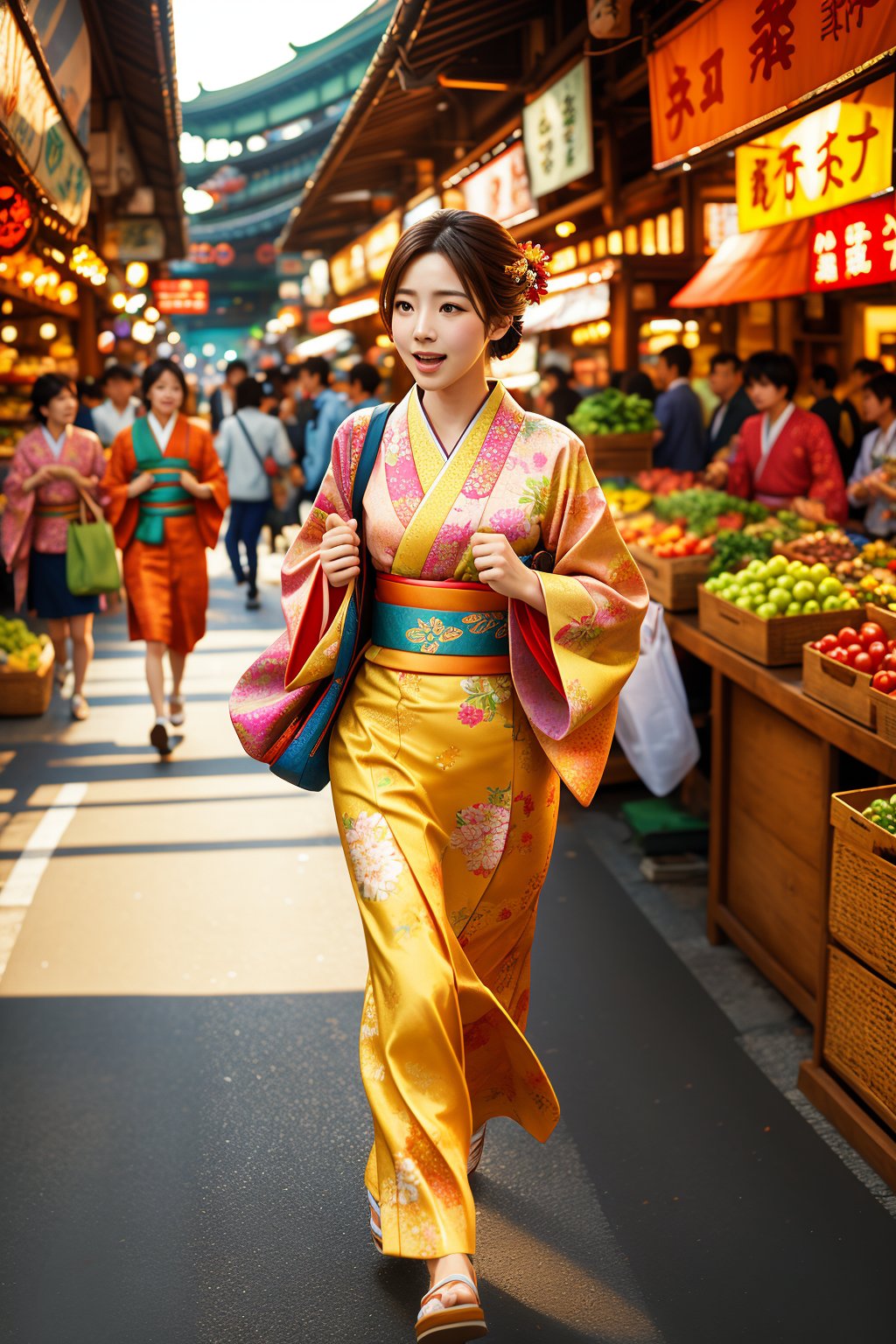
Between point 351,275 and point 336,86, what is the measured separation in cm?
2598

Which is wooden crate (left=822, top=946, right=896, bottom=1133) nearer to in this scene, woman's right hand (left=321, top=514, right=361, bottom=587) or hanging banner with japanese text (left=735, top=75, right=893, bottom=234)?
woman's right hand (left=321, top=514, right=361, bottom=587)

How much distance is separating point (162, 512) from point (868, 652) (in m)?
4.68

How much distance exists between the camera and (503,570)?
2.84 metres

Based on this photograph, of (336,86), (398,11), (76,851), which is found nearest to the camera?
(76,851)

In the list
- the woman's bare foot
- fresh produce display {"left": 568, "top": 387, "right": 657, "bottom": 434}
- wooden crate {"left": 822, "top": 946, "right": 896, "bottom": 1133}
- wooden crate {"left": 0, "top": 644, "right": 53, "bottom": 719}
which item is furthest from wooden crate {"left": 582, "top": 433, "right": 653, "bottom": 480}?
the woman's bare foot

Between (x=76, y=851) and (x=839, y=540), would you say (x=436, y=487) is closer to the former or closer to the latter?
(x=839, y=540)

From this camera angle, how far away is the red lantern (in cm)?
752

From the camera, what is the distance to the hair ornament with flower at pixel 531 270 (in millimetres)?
3039

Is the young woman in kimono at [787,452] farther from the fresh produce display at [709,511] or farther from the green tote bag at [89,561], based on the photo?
the green tote bag at [89,561]

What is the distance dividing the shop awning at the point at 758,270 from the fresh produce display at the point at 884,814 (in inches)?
217

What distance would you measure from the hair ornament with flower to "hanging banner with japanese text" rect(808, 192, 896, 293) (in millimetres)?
4003

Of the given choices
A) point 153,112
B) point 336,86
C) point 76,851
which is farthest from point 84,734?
point 336,86


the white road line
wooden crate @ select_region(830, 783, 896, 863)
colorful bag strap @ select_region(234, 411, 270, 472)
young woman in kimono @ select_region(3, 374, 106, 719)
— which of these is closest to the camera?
wooden crate @ select_region(830, 783, 896, 863)

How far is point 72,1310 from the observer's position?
117 inches
